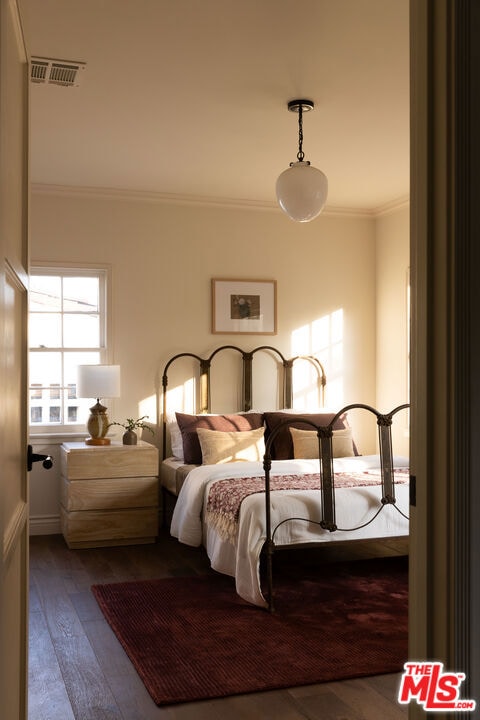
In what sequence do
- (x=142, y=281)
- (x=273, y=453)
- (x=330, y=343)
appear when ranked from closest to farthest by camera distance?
(x=273, y=453) < (x=142, y=281) < (x=330, y=343)

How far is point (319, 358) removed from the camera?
6.70 meters

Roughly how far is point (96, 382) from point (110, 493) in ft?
2.69

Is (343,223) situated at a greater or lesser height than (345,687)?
greater

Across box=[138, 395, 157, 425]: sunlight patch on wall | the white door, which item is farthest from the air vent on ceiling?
box=[138, 395, 157, 425]: sunlight patch on wall

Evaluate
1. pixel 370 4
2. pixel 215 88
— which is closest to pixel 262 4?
pixel 370 4

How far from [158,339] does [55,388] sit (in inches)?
36.3

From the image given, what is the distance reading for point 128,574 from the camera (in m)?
4.80

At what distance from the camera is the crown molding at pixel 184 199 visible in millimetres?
5961

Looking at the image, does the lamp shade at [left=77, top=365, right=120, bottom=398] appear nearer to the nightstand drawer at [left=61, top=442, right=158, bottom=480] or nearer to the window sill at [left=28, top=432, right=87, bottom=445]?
the nightstand drawer at [left=61, top=442, right=158, bottom=480]

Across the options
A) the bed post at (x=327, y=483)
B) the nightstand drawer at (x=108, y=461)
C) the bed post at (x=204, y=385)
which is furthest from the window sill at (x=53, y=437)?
the bed post at (x=327, y=483)

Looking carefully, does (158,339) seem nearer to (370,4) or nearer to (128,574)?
(128,574)

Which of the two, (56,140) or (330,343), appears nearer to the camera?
(56,140)

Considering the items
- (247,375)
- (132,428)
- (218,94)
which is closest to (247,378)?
(247,375)

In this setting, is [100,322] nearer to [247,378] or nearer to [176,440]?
[176,440]
